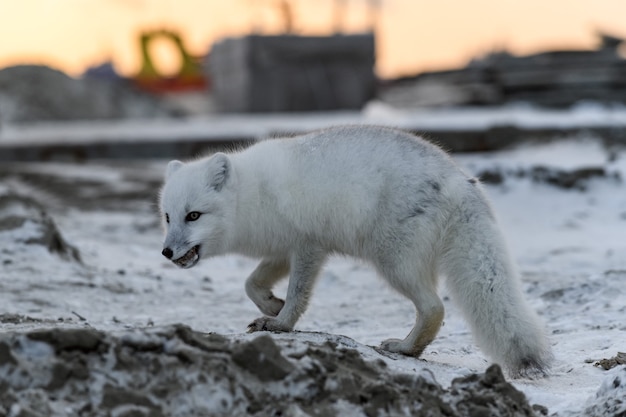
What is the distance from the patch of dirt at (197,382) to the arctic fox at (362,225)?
72 cm

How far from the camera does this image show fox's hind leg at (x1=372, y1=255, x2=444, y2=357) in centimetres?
404

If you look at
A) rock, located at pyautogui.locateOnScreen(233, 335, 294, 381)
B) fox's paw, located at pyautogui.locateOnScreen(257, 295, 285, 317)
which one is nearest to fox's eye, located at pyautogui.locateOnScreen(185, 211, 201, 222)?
fox's paw, located at pyautogui.locateOnScreen(257, 295, 285, 317)

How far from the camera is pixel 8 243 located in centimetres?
638

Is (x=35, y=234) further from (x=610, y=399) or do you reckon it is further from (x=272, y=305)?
(x=610, y=399)

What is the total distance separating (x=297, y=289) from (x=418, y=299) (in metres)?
0.51

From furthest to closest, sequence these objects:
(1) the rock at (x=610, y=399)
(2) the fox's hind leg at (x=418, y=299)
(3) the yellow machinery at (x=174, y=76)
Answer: (3) the yellow machinery at (x=174, y=76) < (2) the fox's hind leg at (x=418, y=299) < (1) the rock at (x=610, y=399)

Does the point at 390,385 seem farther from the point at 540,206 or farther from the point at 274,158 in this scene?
the point at 540,206

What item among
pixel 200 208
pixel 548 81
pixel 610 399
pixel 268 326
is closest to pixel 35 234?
pixel 200 208

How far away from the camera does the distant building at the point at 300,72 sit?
17.1 metres

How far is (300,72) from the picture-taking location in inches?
682

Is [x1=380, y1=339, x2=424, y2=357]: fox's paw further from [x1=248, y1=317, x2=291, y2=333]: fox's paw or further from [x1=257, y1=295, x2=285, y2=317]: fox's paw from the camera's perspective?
[x1=257, y1=295, x2=285, y2=317]: fox's paw

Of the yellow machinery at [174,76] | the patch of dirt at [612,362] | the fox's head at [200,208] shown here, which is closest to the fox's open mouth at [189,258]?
the fox's head at [200,208]

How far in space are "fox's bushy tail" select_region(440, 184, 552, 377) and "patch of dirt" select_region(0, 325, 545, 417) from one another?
0.61 metres

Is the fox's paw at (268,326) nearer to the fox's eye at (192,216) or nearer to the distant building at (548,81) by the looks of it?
the fox's eye at (192,216)
